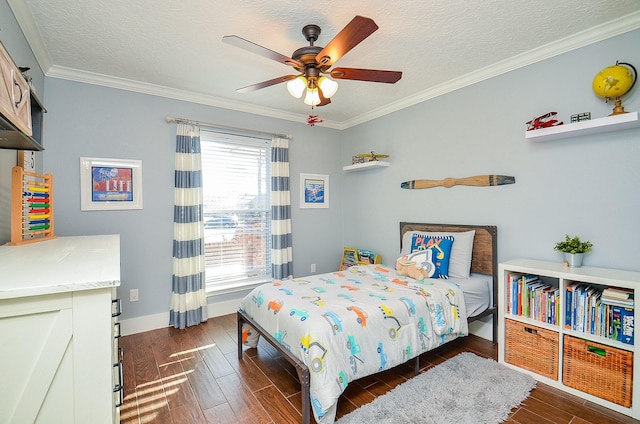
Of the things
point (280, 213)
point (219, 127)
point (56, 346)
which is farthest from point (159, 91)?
point (56, 346)

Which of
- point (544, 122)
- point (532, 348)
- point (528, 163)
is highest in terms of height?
point (544, 122)

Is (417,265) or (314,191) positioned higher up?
(314,191)

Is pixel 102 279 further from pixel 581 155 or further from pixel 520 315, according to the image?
pixel 581 155

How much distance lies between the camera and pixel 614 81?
2039mm

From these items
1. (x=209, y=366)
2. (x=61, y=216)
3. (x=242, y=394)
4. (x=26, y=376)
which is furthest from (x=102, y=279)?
(x=61, y=216)

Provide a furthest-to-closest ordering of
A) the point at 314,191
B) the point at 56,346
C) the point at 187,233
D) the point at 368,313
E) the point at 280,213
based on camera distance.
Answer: the point at 314,191, the point at 280,213, the point at 187,233, the point at 368,313, the point at 56,346

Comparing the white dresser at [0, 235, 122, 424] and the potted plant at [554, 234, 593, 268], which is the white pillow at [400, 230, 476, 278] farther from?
the white dresser at [0, 235, 122, 424]

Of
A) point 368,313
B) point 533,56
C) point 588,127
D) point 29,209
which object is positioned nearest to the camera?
point 29,209

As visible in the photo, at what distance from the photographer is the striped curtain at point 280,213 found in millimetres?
3883

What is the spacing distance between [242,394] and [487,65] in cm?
347

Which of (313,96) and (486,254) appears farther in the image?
(486,254)

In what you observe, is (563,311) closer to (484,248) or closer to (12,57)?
(484,248)

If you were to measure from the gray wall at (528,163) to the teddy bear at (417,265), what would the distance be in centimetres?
58

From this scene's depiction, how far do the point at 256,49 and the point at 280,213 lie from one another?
2350 millimetres
